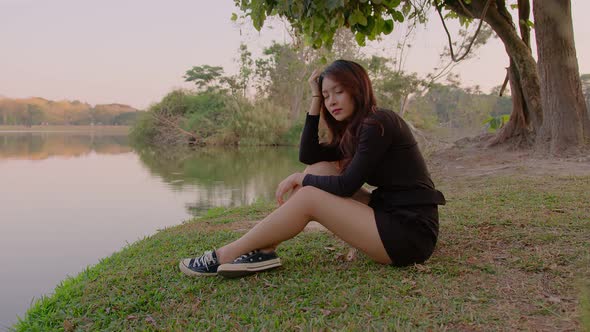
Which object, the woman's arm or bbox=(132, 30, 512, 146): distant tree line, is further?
bbox=(132, 30, 512, 146): distant tree line

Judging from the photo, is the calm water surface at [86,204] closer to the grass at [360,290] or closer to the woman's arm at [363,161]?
the grass at [360,290]

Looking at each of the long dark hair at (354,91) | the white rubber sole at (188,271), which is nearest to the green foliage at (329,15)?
the long dark hair at (354,91)

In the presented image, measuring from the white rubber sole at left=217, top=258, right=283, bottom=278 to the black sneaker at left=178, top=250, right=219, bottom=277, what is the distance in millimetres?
60

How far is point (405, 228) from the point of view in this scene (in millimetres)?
2098

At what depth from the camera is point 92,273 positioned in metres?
3.07

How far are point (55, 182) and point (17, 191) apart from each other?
1.14 metres

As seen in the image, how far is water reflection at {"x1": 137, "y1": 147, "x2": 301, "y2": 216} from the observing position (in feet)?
23.2

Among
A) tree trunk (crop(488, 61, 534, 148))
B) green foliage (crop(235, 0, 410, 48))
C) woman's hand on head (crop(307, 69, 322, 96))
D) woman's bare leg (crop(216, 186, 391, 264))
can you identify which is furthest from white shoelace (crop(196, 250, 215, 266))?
tree trunk (crop(488, 61, 534, 148))

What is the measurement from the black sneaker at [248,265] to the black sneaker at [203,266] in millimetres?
74

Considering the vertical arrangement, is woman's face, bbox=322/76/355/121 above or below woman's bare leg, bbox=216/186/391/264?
above

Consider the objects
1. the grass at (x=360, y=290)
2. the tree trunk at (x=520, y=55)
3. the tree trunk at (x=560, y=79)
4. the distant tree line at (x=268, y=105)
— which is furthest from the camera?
the distant tree line at (x=268, y=105)

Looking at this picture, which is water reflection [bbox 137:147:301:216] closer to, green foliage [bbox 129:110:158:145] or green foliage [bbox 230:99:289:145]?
green foliage [bbox 230:99:289:145]

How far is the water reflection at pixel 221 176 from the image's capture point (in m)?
7.08

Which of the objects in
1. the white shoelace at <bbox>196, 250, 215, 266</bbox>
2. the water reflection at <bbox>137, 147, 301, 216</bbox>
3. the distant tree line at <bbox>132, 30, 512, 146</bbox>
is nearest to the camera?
the white shoelace at <bbox>196, 250, 215, 266</bbox>
